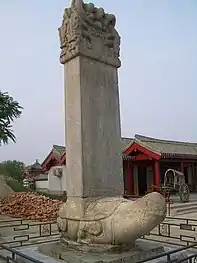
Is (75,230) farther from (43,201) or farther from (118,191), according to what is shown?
(43,201)

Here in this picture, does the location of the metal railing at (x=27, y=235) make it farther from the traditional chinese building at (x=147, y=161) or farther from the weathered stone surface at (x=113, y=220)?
the traditional chinese building at (x=147, y=161)

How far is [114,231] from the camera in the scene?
4.17 metres

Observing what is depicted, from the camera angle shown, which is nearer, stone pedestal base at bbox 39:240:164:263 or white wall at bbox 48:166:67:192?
stone pedestal base at bbox 39:240:164:263

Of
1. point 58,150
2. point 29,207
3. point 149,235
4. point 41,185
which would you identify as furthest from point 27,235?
point 41,185

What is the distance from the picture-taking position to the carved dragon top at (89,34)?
16.1ft

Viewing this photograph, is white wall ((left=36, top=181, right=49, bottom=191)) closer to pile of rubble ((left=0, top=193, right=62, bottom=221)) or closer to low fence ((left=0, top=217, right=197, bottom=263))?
pile of rubble ((left=0, top=193, right=62, bottom=221))

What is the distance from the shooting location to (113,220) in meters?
4.20

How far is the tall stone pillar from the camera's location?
477 centimetres

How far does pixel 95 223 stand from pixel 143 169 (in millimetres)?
20709

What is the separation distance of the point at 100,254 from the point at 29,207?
→ 11.3m

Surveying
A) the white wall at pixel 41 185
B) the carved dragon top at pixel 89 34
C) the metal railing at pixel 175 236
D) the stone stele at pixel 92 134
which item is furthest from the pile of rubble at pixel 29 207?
the white wall at pixel 41 185

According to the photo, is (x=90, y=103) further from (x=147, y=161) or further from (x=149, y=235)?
(x=147, y=161)

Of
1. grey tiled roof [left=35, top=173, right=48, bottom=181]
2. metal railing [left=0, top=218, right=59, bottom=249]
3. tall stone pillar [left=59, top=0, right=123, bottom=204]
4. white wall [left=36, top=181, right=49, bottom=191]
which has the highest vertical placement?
tall stone pillar [left=59, top=0, right=123, bottom=204]

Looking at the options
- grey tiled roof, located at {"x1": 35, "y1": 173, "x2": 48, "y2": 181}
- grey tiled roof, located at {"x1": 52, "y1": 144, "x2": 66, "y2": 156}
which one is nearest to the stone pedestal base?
grey tiled roof, located at {"x1": 52, "y1": 144, "x2": 66, "y2": 156}
